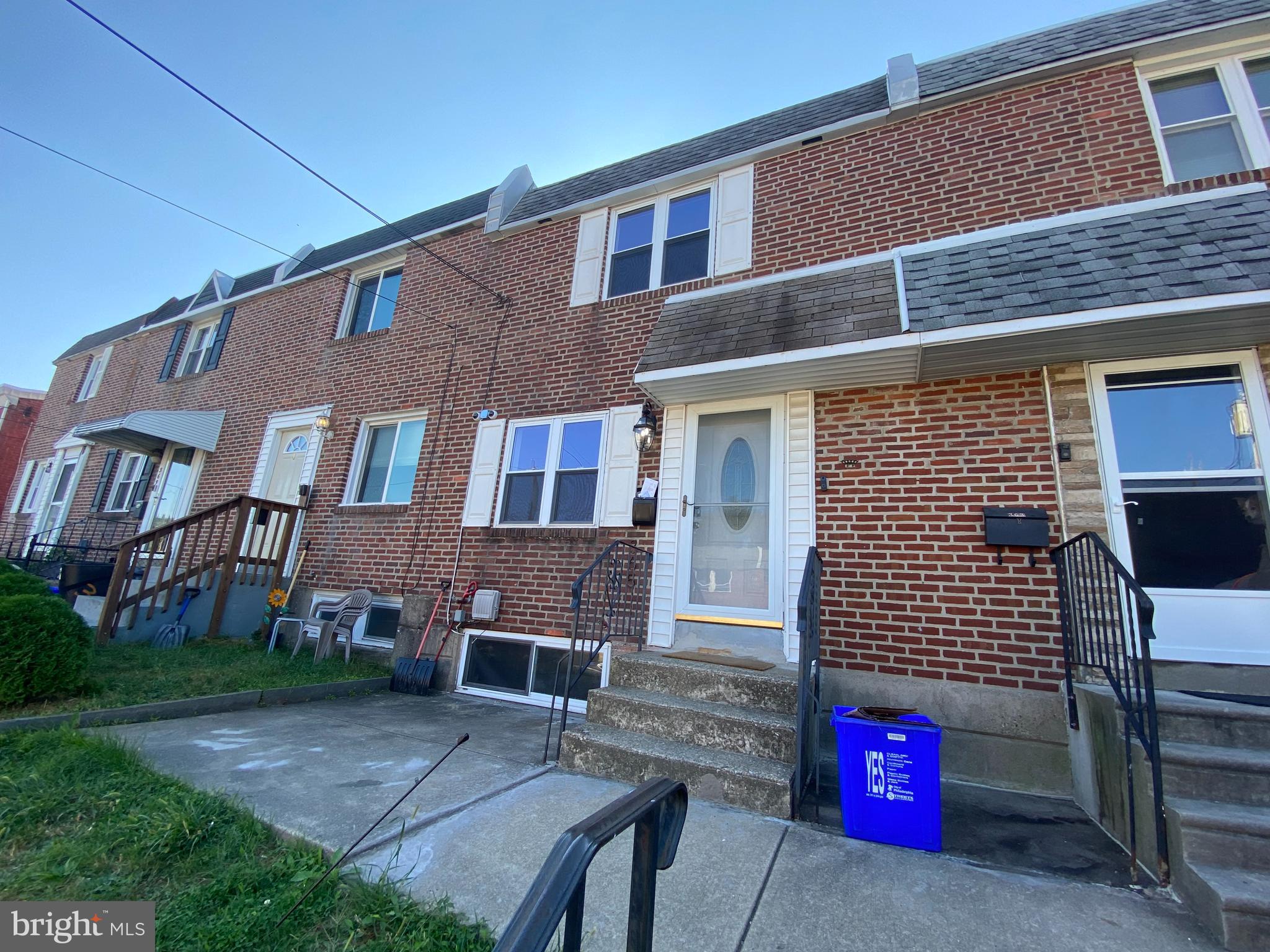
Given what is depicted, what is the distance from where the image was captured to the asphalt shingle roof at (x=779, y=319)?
439 centimetres

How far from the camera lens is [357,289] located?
31.2 feet

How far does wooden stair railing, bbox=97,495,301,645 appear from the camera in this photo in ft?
20.7

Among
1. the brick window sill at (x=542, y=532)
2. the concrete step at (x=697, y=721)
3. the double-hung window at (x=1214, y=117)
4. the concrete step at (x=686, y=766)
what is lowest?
the concrete step at (x=686, y=766)

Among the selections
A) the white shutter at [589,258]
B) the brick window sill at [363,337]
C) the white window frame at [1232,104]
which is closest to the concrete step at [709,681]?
the white shutter at [589,258]

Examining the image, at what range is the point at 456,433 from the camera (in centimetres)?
717

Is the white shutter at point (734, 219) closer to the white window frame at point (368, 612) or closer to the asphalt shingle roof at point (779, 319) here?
the asphalt shingle roof at point (779, 319)

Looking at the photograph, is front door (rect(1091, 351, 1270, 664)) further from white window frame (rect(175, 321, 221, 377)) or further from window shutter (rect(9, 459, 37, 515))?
window shutter (rect(9, 459, 37, 515))

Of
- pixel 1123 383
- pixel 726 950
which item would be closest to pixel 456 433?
pixel 726 950

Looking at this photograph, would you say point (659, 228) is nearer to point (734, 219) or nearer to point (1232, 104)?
point (734, 219)

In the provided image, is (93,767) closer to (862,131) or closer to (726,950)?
(726,950)

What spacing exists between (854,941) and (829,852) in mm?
681

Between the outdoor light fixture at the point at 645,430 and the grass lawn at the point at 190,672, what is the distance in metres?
4.22

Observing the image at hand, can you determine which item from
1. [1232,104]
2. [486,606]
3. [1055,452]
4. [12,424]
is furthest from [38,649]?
[12,424]

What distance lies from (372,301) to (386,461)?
3.36 metres
